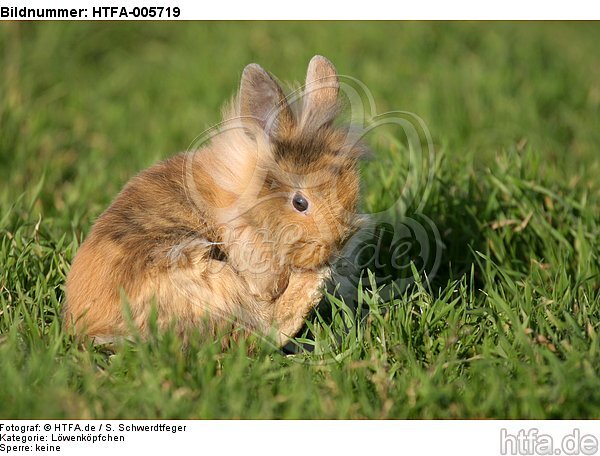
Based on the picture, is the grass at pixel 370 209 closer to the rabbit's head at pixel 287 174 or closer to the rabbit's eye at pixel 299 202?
the rabbit's head at pixel 287 174

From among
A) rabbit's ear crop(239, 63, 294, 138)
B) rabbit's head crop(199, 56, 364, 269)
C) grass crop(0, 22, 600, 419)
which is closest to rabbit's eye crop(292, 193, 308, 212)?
rabbit's head crop(199, 56, 364, 269)

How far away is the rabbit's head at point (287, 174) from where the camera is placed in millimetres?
3730

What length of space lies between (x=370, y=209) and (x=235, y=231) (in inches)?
50.5

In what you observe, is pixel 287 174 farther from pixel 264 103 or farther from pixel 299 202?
pixel 264 103

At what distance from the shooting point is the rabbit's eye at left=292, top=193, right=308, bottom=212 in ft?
12.4

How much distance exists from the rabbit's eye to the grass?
1.71 ft

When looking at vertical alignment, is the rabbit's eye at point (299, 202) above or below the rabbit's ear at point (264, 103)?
below

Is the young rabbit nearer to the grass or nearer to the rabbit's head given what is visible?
the rabbit's head

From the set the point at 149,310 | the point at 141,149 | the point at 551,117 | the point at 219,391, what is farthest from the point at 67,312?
the point at 551,117

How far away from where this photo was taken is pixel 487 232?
15.8ft

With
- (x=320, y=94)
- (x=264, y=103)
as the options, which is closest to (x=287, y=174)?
(x=264, y=103)

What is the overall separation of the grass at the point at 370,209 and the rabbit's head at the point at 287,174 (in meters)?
0.41

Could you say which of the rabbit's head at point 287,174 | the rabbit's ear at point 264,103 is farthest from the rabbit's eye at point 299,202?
the rabbit's ear at point 264,103
